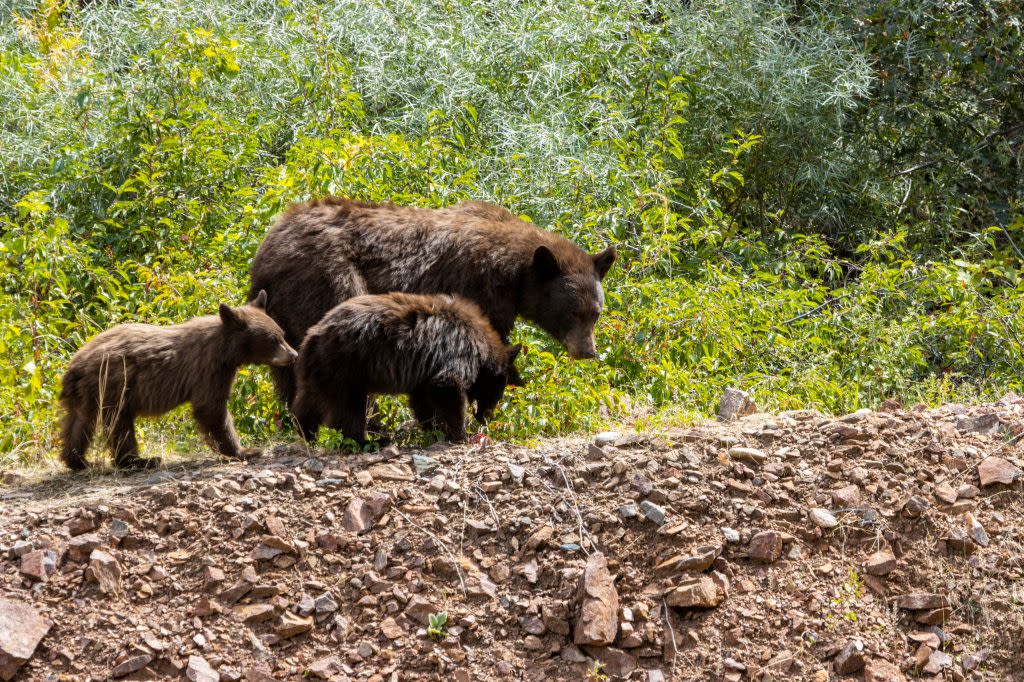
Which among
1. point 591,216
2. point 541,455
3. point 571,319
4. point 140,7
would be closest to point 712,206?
point 591,216

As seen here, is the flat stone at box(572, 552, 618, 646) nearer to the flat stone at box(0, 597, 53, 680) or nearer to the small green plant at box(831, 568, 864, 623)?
the small green plant at box(831, 568, 864, 623)

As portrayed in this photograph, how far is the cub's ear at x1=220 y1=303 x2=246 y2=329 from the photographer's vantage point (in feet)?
20.2

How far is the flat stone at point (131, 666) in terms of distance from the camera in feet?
15.1

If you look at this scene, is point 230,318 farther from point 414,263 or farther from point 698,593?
point 698,593

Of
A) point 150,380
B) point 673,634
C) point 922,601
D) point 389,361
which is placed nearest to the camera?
point 673,634

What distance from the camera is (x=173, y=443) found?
22.7 ft

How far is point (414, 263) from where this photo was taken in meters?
7.20

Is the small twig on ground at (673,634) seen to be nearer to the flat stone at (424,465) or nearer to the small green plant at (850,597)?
the small green plant at (850,597)

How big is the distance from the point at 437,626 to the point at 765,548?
1.47 metres

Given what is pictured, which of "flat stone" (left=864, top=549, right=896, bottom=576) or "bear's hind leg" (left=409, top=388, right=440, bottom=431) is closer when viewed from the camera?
"flat stone" (left=864, top=549, right=896, bottom=576)

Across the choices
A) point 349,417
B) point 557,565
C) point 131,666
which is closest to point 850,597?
point 557,565

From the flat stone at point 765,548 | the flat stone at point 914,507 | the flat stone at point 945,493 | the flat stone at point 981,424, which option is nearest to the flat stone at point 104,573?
the flat stone at point 765,548

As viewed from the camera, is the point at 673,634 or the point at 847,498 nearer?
the point at 673,634

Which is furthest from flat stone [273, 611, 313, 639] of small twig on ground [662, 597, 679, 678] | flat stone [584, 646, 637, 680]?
small twig on ground [662, 597, 679, 678]
